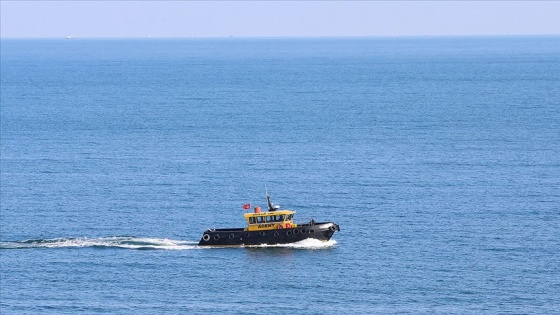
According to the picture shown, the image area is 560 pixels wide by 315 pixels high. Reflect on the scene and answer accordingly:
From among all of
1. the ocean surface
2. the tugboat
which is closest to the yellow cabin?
the tugboat

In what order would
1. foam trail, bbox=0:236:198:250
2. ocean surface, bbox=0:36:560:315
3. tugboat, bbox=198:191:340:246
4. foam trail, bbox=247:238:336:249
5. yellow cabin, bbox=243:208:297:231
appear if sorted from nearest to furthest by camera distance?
ocean surface, bbox=0:36:560:315 → foam trail, bbox=0:236:198:250 → foam trail, bbox=247:238:336:249 → tugboat, bbox=198:191:340:246 → yellow cabin, bbox=243:208:297:231

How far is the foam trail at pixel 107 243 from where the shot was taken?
118 m

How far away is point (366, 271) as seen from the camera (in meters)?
109

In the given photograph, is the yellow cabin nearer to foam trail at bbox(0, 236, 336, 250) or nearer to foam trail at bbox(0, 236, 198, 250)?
foam trail at bbox(0, 236, 336, 250)

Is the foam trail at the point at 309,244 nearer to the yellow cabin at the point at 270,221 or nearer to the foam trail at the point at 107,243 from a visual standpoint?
the yellow cabin at the point at 270,221

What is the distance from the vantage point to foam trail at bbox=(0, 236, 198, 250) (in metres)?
118

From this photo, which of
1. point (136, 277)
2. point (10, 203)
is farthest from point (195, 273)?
point (10, 203)

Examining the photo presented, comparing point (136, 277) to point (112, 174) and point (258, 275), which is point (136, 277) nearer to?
point (258, 275)

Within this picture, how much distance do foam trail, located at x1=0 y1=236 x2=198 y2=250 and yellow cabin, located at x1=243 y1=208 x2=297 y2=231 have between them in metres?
6.03

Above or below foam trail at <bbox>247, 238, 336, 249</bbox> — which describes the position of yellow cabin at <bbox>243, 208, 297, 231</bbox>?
above

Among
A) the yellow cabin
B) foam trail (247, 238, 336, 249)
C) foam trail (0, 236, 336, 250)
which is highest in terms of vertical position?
the yellow cabin

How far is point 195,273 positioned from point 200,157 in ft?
207

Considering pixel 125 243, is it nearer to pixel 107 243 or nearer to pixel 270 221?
pixel 107 243

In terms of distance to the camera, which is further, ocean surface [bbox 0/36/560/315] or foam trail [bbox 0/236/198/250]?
foam trail [bbox 0/236/198/250]
